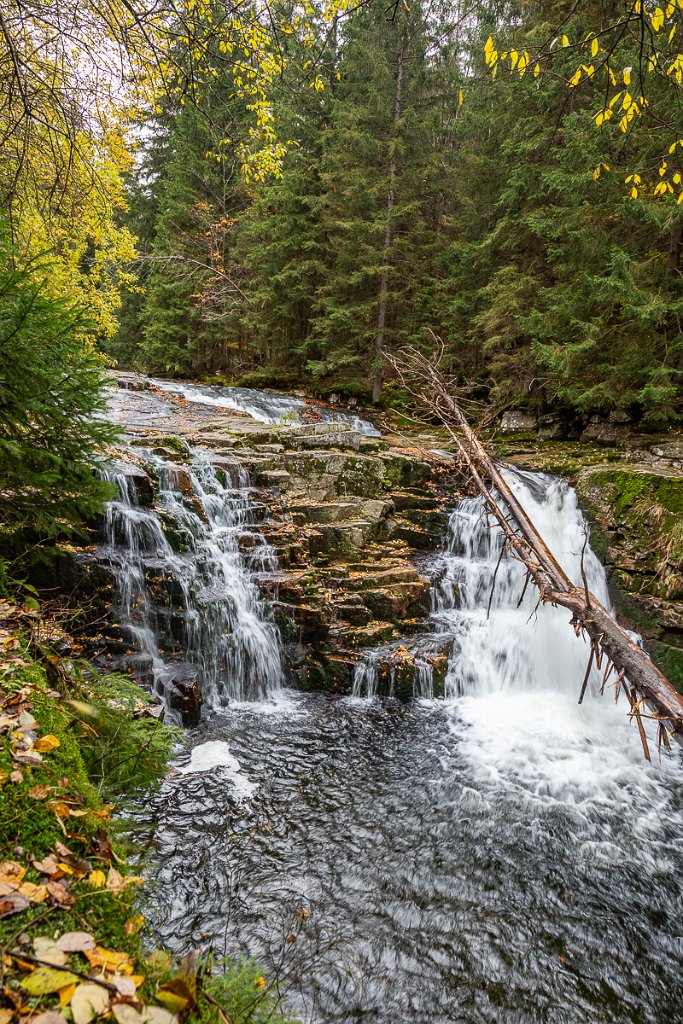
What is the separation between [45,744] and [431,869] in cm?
328

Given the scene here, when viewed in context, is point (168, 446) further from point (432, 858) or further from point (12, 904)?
point (12, 904)

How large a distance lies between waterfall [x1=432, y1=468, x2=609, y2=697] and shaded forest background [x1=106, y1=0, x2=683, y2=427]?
370cm

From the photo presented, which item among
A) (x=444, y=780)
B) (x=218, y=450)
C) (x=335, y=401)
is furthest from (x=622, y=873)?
(x=335, y=401)

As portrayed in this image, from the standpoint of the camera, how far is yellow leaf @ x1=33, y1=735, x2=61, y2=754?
7.11ft

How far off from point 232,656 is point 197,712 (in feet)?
3.47

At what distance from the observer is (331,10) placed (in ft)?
9.76

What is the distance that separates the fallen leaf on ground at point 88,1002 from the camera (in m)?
1.11

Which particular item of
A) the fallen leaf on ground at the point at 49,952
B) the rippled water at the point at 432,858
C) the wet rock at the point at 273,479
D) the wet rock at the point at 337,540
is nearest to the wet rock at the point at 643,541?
the rippled water at the point at 432,858

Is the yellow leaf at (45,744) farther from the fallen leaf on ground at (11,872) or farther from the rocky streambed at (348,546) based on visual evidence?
the rocky streambed at (348,546)

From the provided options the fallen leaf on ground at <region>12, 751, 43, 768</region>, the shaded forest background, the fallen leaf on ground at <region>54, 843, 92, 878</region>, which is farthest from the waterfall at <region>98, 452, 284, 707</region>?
the shaded forest background

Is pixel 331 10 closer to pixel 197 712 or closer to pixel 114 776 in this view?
pixel 114 776

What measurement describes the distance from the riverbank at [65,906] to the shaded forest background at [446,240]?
35.3 ft

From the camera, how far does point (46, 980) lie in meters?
1.19

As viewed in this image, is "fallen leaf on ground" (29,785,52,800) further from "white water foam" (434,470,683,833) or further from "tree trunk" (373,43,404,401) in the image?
"tree trunk" (373,43,404,401)
